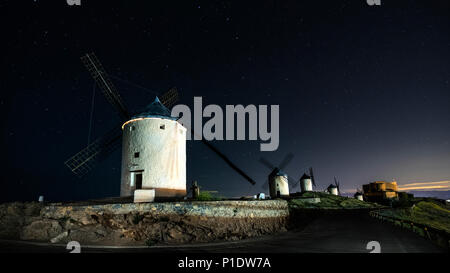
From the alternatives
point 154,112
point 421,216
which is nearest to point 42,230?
point 154,112

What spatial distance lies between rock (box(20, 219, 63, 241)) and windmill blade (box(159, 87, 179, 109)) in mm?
15406

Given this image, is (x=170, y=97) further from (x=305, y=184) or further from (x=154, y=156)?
(x=305, y=184)

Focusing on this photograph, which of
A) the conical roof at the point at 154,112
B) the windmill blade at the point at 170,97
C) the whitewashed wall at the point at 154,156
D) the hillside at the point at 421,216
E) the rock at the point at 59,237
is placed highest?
the windmill blade at the point at 170,97

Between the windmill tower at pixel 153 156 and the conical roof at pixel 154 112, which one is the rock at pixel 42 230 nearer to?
the windmill tower at pixel 153 156

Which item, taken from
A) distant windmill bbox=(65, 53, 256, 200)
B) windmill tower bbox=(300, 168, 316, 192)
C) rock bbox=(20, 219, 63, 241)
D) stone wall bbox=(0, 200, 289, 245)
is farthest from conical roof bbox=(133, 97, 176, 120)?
windmill tower bbox=(300, 168, 316, 192)

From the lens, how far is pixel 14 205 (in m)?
16.3

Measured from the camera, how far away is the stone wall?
1194 cm

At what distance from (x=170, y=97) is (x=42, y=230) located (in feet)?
55.0

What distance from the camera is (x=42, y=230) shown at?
42.6ft

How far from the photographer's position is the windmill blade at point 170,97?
25.5 m

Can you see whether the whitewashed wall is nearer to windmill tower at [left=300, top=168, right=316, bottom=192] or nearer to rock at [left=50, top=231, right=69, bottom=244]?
rock at [left=50, top=231, right=69, bottom=244]

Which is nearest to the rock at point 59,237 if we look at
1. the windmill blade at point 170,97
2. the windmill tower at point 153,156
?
the windmill tower at point 153,156
